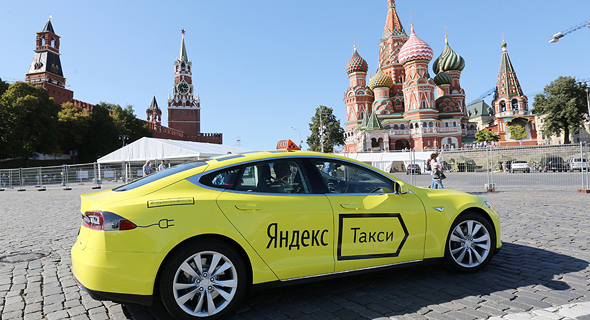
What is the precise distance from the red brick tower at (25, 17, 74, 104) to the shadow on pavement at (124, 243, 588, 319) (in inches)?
3135

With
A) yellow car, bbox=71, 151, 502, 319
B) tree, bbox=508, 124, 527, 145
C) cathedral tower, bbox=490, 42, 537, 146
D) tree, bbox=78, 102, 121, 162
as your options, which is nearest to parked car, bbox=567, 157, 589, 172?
yellow car, bbox=71, 151, 502, 319

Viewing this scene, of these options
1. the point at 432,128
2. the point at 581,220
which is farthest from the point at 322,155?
the point at 432,128

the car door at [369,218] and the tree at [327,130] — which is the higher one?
the tree at [327,130]

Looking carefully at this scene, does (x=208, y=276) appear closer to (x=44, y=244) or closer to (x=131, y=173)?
(x=44, y=244)

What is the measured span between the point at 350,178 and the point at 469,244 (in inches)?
63.3

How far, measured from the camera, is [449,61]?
7781 centimetres

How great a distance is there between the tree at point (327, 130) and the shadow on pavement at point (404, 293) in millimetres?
66691

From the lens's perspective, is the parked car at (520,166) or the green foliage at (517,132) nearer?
the parked car at (520,166)

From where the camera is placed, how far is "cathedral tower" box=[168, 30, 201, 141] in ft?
403

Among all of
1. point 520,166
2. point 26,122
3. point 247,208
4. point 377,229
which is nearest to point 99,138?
point 26,122

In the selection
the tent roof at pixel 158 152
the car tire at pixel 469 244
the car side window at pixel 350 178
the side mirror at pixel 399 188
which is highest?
the tent roof at pixel 158 152

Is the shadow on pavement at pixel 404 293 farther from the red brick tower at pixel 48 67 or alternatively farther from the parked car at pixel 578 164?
the red brick tower at pixel 48 67

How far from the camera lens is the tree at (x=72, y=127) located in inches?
2105

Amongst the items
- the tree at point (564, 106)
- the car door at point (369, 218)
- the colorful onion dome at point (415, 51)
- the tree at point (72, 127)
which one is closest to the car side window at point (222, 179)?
the car door at point (369, 218)
